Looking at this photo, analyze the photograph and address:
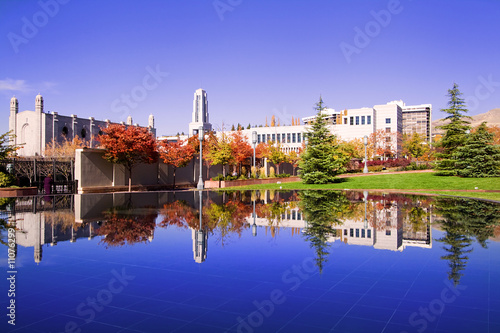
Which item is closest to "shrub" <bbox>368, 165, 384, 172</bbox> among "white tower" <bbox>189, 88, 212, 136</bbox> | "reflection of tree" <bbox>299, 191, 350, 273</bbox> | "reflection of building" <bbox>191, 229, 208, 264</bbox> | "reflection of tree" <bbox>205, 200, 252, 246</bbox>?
"reflection of tree" <bbox>299, 191, 350, 273</bbox>

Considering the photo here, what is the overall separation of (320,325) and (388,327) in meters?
0.80

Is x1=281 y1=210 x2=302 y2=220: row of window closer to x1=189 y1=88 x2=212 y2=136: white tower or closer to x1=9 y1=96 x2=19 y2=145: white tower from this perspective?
x1=9 y1=96 x2=19 y2=145: white tower

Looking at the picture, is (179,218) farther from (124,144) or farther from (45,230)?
(124,144)

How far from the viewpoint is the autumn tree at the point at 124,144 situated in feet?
96.7

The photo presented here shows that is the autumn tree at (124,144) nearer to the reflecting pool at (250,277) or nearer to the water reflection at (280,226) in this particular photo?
the water reflection at (280,226)

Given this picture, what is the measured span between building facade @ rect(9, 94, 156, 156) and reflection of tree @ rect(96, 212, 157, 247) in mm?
55386

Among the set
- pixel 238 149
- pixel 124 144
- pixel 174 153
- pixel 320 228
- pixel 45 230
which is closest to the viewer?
pixel 45 230

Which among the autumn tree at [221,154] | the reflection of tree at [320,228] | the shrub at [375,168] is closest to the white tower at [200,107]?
the shrub at [375,168]

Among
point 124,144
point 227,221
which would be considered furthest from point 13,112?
point 227,221

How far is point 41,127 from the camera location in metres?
68.6

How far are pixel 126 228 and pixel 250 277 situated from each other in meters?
6.54

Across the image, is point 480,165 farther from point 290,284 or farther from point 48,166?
point 48,166

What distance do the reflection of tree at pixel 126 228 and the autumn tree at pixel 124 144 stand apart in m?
14.2

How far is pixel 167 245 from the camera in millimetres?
9828
